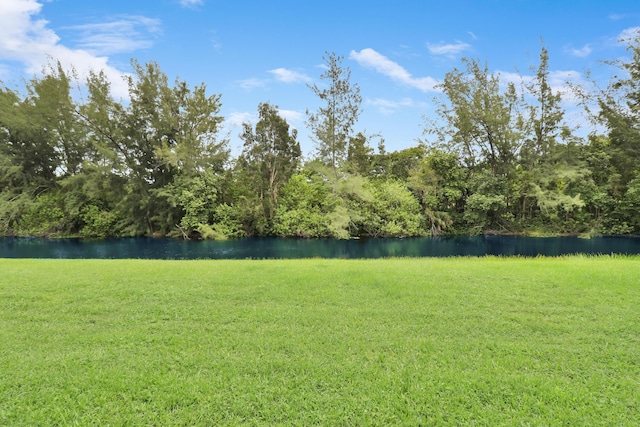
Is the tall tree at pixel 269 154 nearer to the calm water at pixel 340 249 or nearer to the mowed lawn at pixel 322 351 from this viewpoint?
the calm water at pixel 340 249

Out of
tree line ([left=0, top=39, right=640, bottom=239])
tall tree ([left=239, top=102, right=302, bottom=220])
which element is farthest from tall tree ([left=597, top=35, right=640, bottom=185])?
tall tree ([left=239, top=102, right=302, bottom=220])

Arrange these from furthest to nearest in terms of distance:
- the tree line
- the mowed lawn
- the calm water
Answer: the tree line
the calm water
the mowed lawn

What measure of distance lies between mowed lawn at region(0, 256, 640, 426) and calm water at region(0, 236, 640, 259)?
10825 millimetres

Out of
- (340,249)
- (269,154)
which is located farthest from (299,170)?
(340,249)

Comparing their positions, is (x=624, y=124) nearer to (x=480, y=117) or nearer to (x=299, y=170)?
(x=480, y=117)

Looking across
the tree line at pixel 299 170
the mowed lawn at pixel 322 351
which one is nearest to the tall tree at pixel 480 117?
the tree line at pixel 299 170

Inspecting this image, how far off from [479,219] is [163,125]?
24.8 meters


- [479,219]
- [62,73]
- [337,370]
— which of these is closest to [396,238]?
[479,219]

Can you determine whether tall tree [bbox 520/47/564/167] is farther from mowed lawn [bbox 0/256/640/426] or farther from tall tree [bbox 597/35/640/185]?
mowed lawn [bbox 0/256/640/426]

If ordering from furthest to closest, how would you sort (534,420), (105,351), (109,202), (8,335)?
1. (109,202)
2. (8,335)
3. (105,351)
4. (534,420)

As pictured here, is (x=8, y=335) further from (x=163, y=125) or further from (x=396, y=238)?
(x=163, y=125)

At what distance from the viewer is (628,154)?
77.2 feet

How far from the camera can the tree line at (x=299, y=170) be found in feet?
79.0

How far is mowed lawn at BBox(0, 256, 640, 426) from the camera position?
9.12 ft
